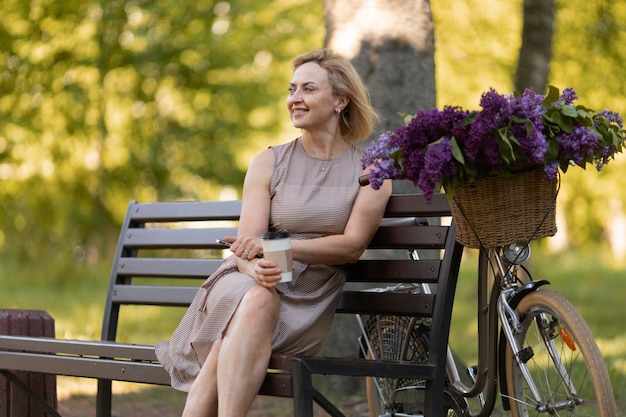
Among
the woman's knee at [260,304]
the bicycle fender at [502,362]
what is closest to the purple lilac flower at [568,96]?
the bicycle fender at [502,362]

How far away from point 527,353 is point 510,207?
0.50 metres

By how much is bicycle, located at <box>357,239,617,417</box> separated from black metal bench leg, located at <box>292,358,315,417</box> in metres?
0.71

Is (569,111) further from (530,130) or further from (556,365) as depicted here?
(556,365)

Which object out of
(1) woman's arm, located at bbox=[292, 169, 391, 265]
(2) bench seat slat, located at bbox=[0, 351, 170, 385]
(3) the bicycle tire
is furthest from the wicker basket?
(2) bench seat slat, located at bbox=[0, 351, 170, 385]

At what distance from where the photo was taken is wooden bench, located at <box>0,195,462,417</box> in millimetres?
3580

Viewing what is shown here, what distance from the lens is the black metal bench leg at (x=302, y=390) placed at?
11.1 ft

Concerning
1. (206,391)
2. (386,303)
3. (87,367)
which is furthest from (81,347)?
(386,303)

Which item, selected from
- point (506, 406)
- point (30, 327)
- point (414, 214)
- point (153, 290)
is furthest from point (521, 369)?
point (30, 327)

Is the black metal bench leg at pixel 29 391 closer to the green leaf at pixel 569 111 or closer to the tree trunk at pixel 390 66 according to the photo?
the tree trunk at pixel 390 66

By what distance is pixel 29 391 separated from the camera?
4.66 m

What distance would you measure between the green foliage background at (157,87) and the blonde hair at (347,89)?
870 cm

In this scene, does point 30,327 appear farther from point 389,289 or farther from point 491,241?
point 491,241

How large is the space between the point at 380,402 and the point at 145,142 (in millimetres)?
14598

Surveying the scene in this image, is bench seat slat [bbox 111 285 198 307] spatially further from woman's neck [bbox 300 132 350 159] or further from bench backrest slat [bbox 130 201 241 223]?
woman's neck [bbox 300 132 350 159]
